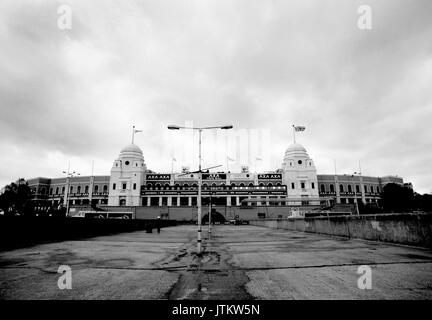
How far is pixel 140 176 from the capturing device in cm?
7975

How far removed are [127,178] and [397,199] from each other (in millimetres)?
74179

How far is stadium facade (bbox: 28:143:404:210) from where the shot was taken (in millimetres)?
77125

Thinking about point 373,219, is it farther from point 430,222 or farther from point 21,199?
point 21,199

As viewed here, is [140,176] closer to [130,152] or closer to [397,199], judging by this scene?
[130,152]

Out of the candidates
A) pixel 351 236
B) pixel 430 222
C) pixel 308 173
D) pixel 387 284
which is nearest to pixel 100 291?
pixel 387 284

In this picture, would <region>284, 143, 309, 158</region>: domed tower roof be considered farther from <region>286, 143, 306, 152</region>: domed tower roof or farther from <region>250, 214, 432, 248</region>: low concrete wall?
<region>250, 214, 432, 248</region>: low concrete wall

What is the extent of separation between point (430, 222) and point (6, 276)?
12.6 metres

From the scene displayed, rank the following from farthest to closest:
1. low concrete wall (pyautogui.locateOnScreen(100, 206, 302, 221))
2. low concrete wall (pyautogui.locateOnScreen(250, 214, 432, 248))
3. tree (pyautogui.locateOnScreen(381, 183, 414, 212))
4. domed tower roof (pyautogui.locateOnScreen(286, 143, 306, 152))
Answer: domed tower roof (pyautogui.locateOnScreen(286, 143, 306, 152)), low concrete wall (pyautogui.locateOnScreen(100, 206, 302, 221)), tree (pyautogui.locateOnScreen(381, 183, 414, 212)), low concrete wall (pyautogui.locateOnScreen(250, 214, 432, 248))

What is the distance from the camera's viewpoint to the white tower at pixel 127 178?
254ft

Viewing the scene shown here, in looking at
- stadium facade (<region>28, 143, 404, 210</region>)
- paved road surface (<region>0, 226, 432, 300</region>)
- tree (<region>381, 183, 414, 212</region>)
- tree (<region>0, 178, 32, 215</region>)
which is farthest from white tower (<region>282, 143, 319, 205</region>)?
paved road surface (<region>0, 226, 432, 300</region>)

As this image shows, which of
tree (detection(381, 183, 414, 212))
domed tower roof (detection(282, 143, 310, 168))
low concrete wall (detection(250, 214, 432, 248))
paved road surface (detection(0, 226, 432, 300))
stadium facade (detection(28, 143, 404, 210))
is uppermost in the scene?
domed tower roof (detection(282, 143, 310, 168))

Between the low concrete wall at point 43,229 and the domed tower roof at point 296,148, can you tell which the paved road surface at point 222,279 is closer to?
the low concrete wall at point 43,229

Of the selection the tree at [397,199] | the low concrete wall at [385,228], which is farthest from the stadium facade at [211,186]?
the low concrete wall at [385,228]

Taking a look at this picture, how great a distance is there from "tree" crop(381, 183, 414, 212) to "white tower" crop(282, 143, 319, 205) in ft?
63.4
